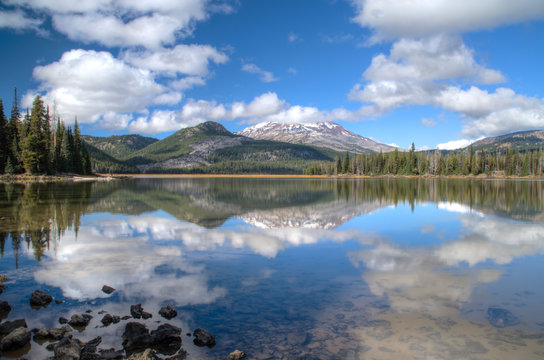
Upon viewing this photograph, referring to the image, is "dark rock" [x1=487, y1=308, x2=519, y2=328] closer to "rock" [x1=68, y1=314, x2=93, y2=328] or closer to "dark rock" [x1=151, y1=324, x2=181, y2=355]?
"dark rock" [x1=151, y1=324, x2=181, y2=355]

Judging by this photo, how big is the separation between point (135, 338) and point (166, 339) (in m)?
0.61

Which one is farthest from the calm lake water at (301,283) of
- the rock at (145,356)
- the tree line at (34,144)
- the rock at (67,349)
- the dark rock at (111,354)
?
the tree line at (34,144)

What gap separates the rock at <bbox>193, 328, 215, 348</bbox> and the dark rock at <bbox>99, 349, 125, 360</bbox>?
1.40 m

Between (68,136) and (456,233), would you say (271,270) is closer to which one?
(456,233)

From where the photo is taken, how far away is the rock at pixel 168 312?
8516 millimetres

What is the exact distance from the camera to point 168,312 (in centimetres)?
861

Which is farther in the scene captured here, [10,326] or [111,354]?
[10,326]

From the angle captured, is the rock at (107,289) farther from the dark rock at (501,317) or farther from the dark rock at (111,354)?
the dark rock at (501,317)

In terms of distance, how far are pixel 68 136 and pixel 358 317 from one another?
346ft

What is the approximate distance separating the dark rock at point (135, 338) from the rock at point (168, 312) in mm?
929

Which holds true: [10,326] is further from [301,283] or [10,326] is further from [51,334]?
[301,283]

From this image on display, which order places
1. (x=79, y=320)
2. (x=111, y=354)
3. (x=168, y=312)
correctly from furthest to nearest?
1. (x=168, y=312)
2. (x=79, y=320)
3. (x=111, y=354)

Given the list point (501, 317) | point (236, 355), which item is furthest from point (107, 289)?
point (501, 317)

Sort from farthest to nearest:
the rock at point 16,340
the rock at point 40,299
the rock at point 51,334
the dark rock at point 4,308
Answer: the rock at point 40,299, the dark rock at point 4,308, the rock at point 51,334, the rock at point 16,340
